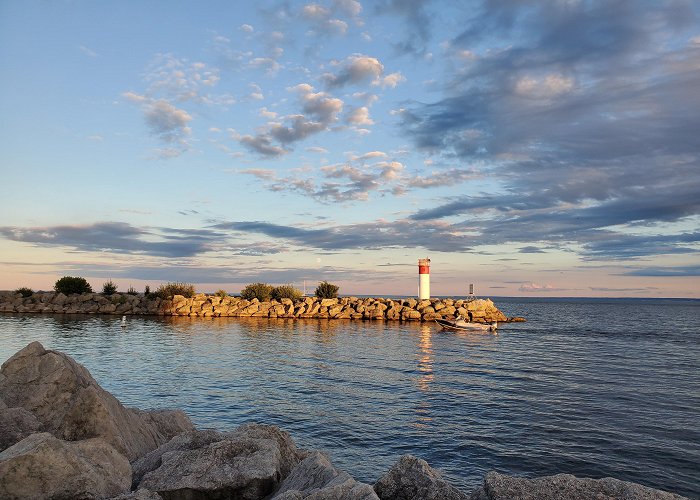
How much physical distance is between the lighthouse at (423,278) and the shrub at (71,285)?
4650 cm

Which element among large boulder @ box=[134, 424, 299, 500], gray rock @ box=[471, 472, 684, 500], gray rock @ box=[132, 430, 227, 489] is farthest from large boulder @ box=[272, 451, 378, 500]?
gray rock @ box=[471, 472, 684, 500]

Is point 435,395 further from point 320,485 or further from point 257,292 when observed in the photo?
point 257,292

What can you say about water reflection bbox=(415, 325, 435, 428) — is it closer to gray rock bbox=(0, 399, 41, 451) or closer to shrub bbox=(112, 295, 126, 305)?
gray rock bbox=(0, 399, 41, 451)

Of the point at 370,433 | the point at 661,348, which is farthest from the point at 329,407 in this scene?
the point at 661,348

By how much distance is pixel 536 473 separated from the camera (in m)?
12.4

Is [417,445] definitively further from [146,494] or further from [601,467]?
[146,494]

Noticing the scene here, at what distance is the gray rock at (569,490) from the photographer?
5.12 meters

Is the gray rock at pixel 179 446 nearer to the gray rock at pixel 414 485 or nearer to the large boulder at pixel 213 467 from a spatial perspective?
the large boulder at pixel 213 467

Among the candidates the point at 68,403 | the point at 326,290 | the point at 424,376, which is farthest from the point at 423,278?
the point at 68,403

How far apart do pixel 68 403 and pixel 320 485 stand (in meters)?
5.23

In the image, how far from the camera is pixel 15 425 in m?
7.44

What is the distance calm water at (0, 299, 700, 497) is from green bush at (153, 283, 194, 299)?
28.6 metres

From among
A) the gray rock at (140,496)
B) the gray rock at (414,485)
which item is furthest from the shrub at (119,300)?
the gray rock at (414,485)

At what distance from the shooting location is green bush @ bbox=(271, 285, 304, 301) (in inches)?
3002
